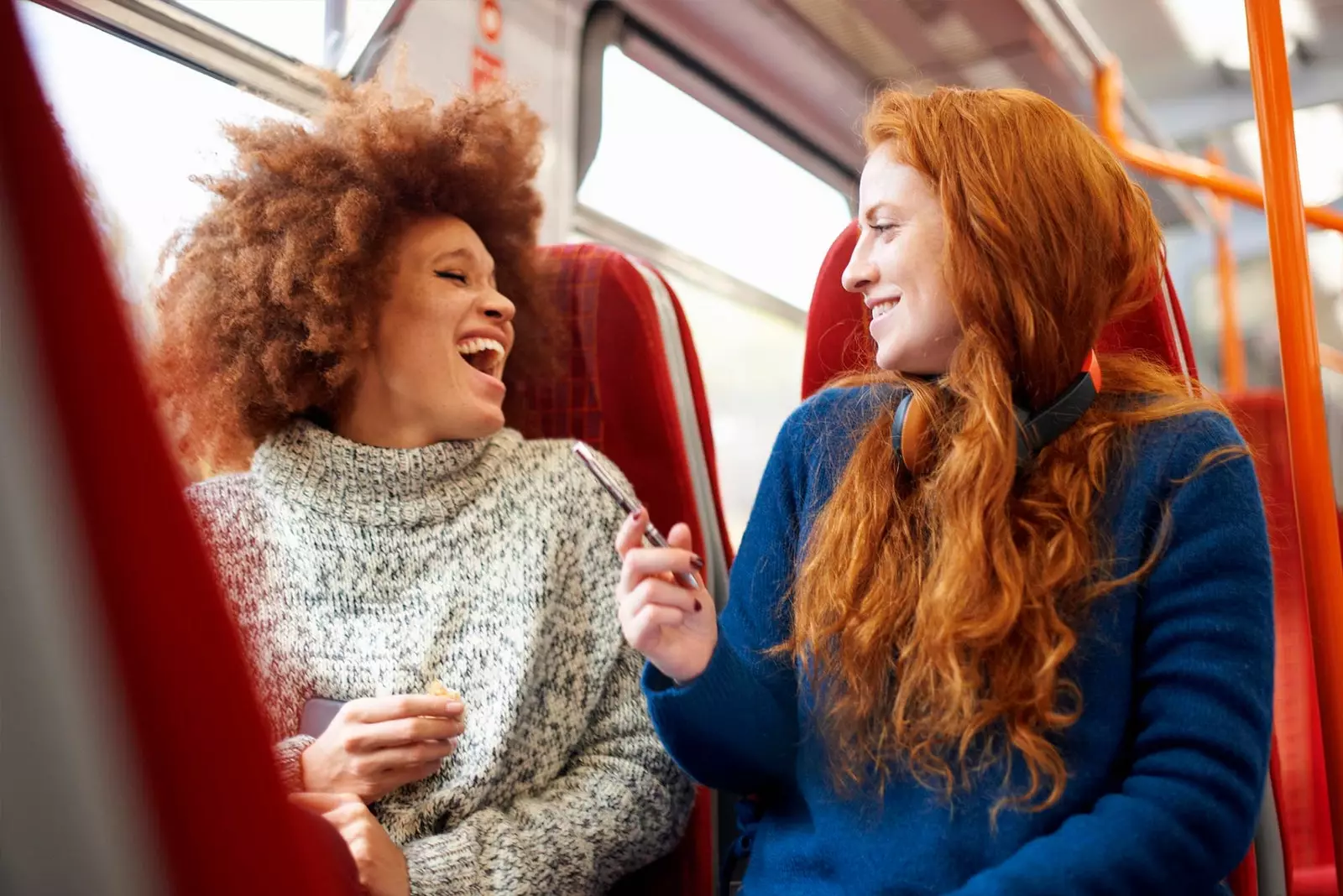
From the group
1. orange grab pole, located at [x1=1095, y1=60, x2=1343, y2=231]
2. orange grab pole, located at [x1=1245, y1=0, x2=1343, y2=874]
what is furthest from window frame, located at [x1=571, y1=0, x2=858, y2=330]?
orange grab pole, located at [x1=1245, y1=0, x2=1343, y2=874]

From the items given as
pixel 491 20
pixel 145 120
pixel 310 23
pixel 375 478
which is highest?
pixel 491 20

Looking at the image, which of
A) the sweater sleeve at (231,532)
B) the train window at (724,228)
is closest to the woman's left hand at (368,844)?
the sweater sleeve at (231,532)

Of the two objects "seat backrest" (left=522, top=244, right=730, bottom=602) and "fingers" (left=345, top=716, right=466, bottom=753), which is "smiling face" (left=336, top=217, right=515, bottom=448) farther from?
"fingers" (left=345, top=716, right=466, bottom=753)

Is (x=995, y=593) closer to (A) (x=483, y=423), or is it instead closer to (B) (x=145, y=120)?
(A) (x=483, y=423)

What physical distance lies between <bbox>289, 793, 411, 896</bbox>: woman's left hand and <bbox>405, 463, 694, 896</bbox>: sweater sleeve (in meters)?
0.03

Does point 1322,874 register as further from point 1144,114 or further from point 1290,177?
point 1144,114

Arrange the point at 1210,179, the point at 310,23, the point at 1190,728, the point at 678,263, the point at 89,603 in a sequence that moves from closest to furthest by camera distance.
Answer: the point at 89,603, the point at 1190,728, the point at 1210,179, the point at 310,23, the point at 678,263

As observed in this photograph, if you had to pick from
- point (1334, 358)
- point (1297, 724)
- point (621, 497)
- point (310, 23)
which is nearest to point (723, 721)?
point (621, 497)

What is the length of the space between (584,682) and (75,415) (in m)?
1.12

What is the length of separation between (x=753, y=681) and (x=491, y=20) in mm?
2052

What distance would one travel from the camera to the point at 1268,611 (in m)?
0.96

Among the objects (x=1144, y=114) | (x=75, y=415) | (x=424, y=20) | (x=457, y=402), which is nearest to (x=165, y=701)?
(x=75, y=415)

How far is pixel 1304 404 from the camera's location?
1.18 metres

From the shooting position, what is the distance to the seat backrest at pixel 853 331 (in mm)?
1373
